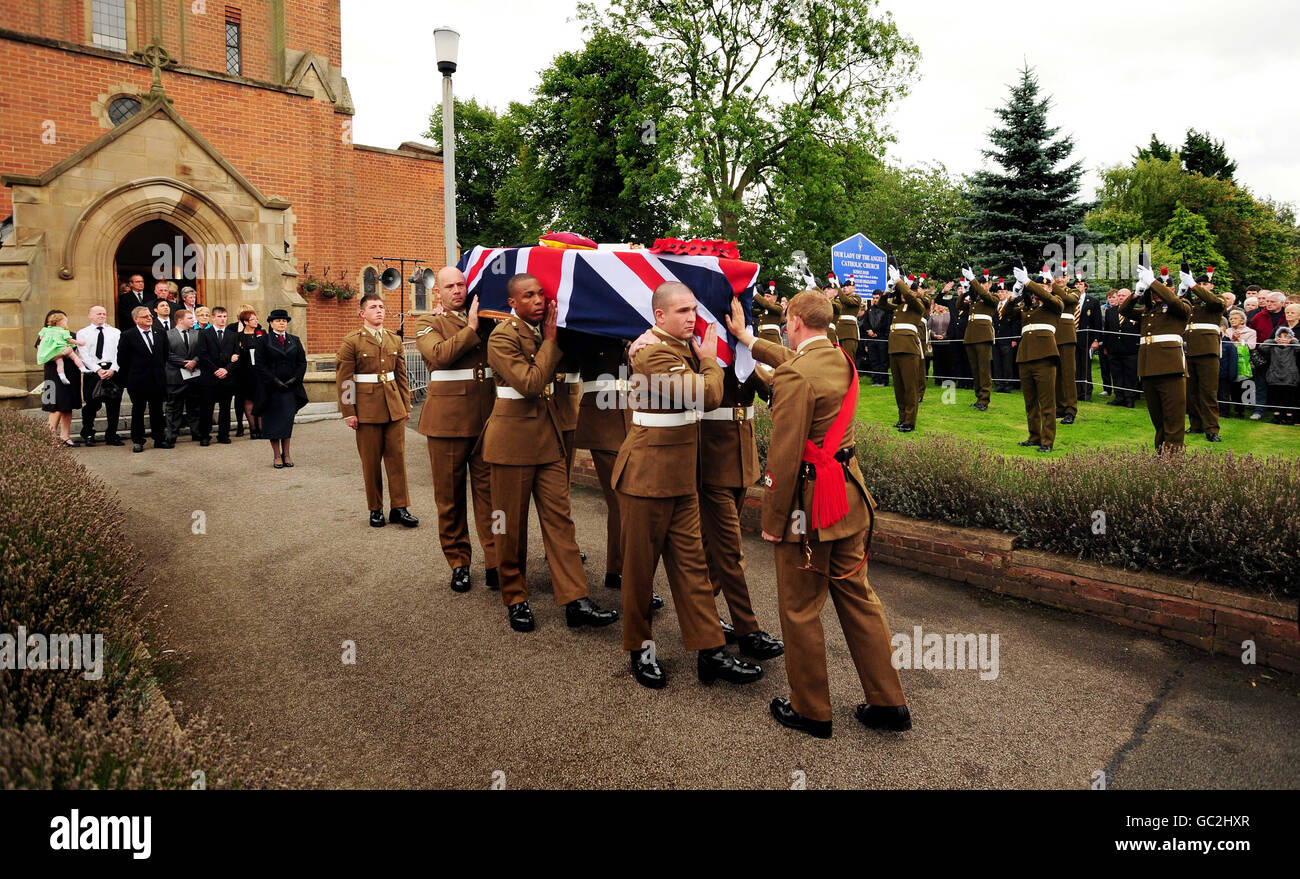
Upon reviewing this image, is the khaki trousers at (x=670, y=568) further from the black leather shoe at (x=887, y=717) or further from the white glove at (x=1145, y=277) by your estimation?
the white glove at (x=1145, y=277)

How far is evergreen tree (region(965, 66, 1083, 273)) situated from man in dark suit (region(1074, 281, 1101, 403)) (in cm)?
492

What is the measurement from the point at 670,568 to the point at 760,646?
782 millimetres

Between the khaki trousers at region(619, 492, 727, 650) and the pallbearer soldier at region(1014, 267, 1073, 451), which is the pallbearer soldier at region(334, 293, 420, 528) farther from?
the pallbearer soldier at region(1014, 267, 1073, 451)

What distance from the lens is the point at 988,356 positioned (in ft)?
39.8

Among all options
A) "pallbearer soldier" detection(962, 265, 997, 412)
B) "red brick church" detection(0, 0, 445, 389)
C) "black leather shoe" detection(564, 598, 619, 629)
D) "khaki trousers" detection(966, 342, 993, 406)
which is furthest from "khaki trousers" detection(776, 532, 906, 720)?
"red brick church" detection(0, 0, 445, 389)

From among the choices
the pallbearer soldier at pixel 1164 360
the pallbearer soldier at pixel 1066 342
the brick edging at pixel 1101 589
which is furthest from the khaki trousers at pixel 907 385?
the brick edging at pixel 1101 589

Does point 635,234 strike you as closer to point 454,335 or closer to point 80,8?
point 80,8

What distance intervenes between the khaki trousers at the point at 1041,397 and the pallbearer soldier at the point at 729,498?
5.97 meters

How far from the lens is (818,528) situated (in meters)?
3.34

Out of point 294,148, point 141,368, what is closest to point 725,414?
point 141,368

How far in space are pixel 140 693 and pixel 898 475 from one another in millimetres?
5202

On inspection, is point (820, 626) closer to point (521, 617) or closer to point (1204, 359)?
point (521, 617)

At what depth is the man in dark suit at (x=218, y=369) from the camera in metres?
11.0
